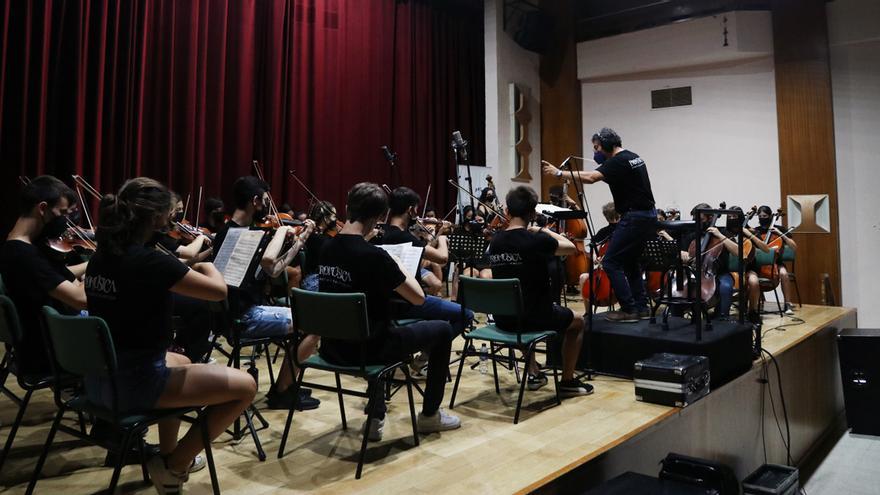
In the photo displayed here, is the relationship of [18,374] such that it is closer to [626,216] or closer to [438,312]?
[438,312]

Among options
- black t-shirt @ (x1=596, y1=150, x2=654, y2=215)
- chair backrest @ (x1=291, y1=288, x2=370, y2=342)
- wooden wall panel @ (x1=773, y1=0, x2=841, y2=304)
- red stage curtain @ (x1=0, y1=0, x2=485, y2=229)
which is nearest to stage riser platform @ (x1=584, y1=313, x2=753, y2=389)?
black t-shirt @ (x1=596, y1=150, x2=654, y2=215)

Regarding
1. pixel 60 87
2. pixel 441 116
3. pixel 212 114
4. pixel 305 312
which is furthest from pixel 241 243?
pixel 441 116

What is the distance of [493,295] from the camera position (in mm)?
2918

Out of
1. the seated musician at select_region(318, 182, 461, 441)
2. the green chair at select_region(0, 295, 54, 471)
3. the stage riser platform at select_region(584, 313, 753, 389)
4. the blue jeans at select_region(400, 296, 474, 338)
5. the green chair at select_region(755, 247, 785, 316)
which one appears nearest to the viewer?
the green chair at select_region(0, 295, 54, 471)

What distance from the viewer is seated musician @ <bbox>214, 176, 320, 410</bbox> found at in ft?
9.40

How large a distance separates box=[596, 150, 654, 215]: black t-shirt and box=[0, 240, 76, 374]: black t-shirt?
10.2ft

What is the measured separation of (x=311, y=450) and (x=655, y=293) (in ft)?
13.6

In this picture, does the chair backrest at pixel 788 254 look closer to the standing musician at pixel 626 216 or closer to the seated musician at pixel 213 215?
the standing musician at pixel 626 216

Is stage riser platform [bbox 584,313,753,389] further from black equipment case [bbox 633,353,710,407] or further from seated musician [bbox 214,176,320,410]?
seated musician [bbox 214,176,320,410]

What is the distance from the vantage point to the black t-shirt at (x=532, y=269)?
10.0 ft

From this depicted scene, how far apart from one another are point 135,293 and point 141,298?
0.07 feet

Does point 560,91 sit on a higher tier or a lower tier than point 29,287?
higher

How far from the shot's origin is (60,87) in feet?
17.6

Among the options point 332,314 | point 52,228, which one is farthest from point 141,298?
point 52,228
